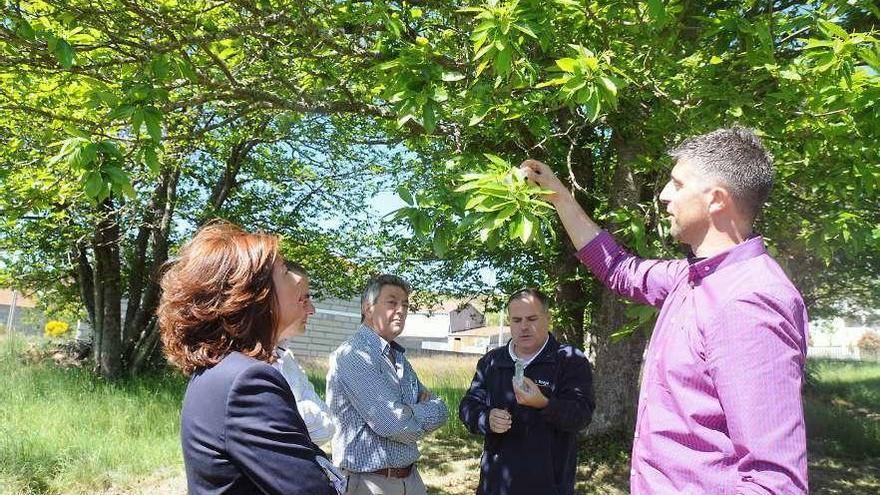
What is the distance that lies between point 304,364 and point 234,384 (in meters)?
17.9

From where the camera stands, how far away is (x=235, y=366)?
169 cm

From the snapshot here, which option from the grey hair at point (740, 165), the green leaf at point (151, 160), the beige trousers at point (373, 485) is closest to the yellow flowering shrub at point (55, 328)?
the green leaf at point (151, 160)

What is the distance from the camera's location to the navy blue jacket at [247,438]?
1608 mm

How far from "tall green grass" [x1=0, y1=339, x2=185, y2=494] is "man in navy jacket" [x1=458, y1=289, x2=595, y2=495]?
4.86 m

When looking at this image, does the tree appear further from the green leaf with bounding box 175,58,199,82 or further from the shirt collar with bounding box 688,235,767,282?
the shirt collar with bounding box 688,235,767,282

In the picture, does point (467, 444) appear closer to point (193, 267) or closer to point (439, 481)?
point (439, 481)

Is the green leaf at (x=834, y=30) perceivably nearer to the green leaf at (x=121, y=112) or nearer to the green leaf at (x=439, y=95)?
the green leaf at (x=439, y=95)

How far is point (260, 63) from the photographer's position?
21.2 feet

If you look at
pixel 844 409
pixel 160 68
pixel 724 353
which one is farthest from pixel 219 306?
pixel 844 409

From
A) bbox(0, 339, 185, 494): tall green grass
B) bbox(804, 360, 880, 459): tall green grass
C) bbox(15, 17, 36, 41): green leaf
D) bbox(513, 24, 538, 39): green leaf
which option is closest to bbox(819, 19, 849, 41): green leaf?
bbox(513, 24, 538, 39): green leaf

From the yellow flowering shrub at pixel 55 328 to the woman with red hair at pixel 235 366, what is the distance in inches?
705

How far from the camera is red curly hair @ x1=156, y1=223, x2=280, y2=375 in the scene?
5.87ft

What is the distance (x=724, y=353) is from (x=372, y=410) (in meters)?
2.15

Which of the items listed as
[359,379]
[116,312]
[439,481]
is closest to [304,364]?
[116,312]
